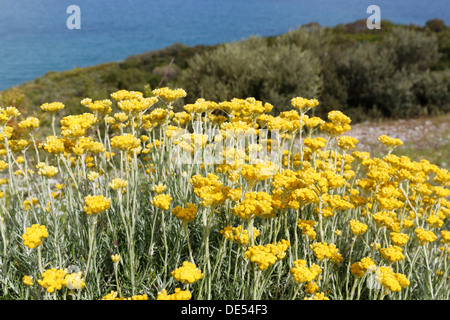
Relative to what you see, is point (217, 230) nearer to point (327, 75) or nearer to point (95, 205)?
point (95, 205)

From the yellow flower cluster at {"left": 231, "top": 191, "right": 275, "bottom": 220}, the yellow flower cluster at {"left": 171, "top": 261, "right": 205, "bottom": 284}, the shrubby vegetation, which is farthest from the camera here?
the shrubby vegetation

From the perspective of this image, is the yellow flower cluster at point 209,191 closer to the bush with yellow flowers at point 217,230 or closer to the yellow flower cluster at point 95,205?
the bush with yellow flowers at point 217,230

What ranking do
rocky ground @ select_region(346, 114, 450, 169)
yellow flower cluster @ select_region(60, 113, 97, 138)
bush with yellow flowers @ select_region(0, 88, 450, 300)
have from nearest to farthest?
bush with yellow flowers @ select_region(0, 88, 450, 300), yellow flower cluster @ select_region(60, 113, 97, 138), rocky ground @ select_region(346, 114, 450, 169)

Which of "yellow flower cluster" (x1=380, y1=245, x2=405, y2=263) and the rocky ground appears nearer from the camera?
"yellow flower cluster" (x1=380, y1=245, x2=405, y2=263)

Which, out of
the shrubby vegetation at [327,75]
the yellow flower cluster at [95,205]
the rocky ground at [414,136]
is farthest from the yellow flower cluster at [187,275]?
the shrubby vegetation at [327,75]

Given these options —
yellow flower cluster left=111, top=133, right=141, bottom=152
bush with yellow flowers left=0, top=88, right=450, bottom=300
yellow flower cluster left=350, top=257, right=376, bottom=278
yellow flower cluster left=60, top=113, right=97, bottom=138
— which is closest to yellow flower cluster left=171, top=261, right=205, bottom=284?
bush with yellow flowers left=0, top=88, right=450, bottom=300

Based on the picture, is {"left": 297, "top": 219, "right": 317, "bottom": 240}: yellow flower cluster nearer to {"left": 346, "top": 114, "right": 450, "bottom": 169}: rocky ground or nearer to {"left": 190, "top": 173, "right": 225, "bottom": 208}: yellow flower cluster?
{"left": 190, "top": 173, "right": 225, "bottom": 208}: yellow flower cluster

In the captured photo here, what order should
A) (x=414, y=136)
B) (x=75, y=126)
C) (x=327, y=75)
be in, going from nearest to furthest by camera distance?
(x=75, y=126), (x=414, y=136), (x=327, y=75)

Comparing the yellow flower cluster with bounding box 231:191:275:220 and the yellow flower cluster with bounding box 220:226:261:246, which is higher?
the yellow flower cluster with bounding box 231:191:275:220

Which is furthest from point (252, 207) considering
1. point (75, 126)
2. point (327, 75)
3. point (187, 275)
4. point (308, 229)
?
point (327, 75)

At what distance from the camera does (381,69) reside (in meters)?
10.1
